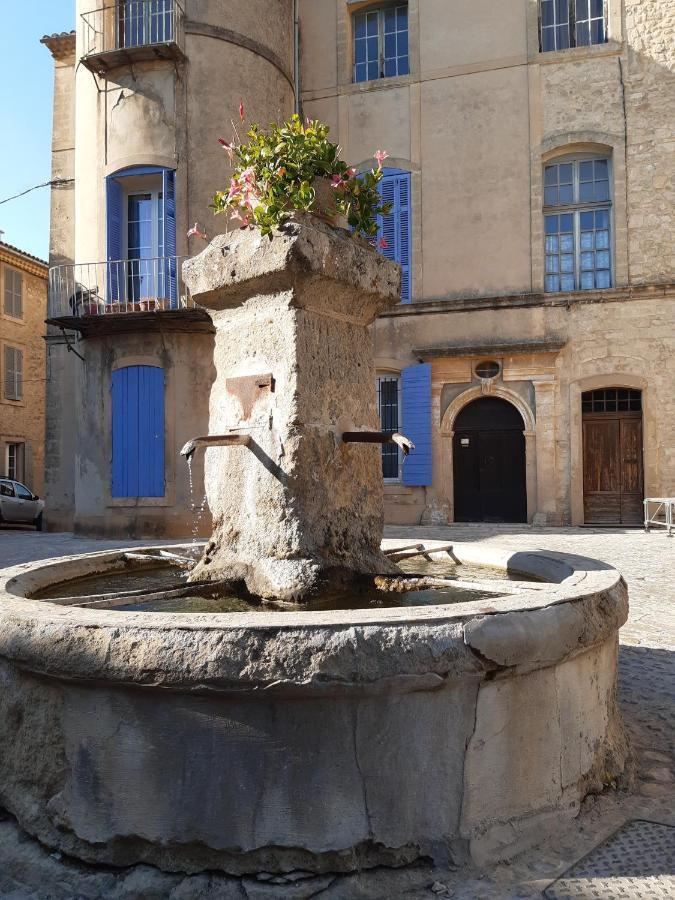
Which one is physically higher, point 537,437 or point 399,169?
point 399,169

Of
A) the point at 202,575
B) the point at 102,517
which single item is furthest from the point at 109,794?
the point at 102,517

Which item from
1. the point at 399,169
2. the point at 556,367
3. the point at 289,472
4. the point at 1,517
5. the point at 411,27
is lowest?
the point at 1,517

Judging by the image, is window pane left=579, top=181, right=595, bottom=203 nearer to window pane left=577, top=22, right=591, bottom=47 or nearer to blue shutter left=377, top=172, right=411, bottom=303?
window pane left=577, top=22, right=591, bottom=47

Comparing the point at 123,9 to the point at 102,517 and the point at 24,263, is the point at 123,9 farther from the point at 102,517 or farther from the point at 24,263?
the point at 24,263

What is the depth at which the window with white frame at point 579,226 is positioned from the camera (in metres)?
14.1

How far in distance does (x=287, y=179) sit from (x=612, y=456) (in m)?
12.1

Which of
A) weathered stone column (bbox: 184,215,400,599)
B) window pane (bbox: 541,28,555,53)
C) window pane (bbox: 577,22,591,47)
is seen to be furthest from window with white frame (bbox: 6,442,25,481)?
weathered stone column (bbox: 184,215,400,599)

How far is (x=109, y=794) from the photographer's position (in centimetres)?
211

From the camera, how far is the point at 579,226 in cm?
1423

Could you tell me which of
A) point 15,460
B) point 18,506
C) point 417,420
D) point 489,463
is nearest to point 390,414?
point 417,420

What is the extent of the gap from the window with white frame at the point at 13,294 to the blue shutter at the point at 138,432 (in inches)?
542

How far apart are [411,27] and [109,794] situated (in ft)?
52.3

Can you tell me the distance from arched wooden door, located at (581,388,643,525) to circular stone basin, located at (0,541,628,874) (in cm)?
1234

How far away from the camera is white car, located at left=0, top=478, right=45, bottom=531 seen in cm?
1784
